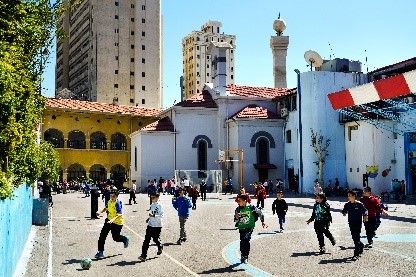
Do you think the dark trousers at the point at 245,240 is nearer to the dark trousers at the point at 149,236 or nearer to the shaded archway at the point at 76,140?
the dark trousers at the point at 149,236

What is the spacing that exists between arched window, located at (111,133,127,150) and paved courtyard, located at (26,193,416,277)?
42.4 metres

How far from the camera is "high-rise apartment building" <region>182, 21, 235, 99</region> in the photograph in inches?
4980

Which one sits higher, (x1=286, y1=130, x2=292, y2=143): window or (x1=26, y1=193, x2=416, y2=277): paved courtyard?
(x1=286, y1=130, x2=292, y2=143): window

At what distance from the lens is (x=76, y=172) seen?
60094 millimetres

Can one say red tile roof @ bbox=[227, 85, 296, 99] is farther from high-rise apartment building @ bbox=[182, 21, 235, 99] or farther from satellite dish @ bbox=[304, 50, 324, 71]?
high-rise apartment building @ bbox=[182, 21, 235, 99]

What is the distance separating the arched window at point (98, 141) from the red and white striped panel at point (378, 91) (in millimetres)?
34544

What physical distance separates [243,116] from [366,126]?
528 inches

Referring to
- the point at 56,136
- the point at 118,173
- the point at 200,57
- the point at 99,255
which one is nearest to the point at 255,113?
the point at 118,173

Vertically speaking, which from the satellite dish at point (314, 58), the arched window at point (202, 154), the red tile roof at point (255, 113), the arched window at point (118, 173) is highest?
the satellite dish at point (314, 58)

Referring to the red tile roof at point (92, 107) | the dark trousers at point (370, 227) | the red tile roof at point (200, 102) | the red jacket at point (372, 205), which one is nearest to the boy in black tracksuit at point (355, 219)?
the dark trousers at point (370, 227)

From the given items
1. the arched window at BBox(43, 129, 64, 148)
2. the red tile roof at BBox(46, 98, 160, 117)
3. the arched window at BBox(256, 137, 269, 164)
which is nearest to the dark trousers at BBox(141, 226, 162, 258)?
the arched window at BBox(256, 137, 269, 164)

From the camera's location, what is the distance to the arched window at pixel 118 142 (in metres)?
61.0

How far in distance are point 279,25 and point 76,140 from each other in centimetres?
3012

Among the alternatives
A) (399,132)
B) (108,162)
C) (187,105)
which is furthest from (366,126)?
(108,162)
